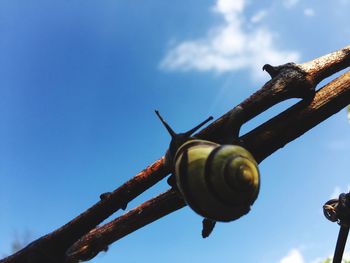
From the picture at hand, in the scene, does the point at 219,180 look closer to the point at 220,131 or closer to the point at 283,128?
the point at 220,131

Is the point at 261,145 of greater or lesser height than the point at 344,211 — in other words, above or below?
above

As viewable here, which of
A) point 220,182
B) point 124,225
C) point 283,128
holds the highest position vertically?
point 124,225

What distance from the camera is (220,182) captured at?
216 centimetres

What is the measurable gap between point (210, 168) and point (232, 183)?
14 centimetres

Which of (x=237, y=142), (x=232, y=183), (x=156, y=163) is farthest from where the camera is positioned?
(x=156, y=163)

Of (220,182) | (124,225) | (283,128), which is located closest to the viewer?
(220,182)

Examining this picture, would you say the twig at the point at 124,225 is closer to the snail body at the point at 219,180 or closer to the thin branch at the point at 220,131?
the thin branch at the point at 220,131

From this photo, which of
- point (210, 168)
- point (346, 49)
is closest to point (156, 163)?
point (210, 168)

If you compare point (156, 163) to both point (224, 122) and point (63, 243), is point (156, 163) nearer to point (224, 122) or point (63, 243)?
point (224, 122)

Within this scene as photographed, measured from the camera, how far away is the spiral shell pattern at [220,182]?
213 cm

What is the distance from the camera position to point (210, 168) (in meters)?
2.19

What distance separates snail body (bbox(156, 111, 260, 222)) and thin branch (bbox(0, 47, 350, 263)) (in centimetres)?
23

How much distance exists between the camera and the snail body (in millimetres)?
2129

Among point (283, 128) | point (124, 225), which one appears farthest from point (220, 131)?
point (124, 225)
